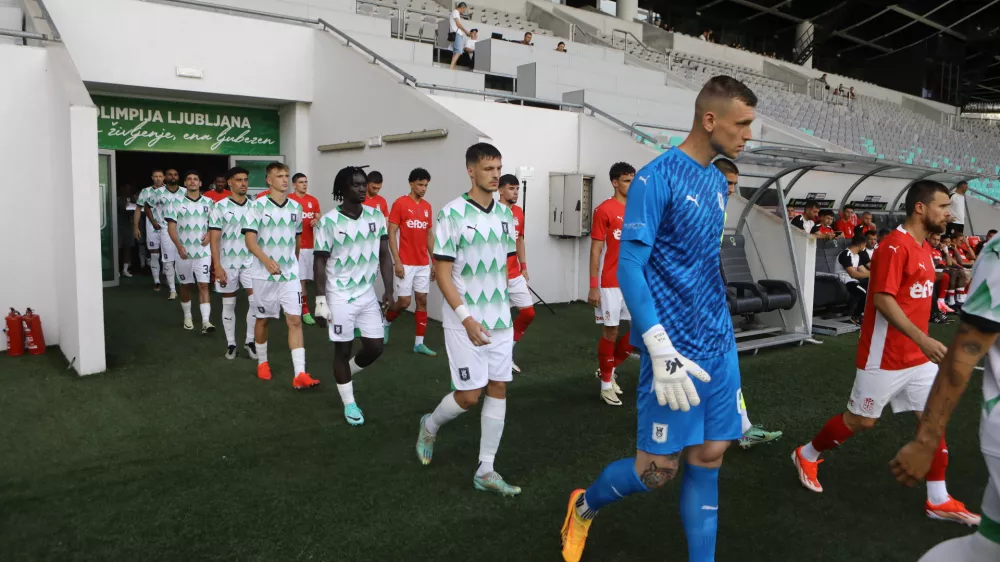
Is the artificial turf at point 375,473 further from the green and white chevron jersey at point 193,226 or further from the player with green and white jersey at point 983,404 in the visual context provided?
the green and white chevron jersey at point 193,226

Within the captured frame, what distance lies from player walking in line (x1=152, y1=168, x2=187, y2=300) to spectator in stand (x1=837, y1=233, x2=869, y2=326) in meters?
9.00

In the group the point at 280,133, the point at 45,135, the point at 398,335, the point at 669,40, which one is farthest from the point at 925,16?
the point at 45,135

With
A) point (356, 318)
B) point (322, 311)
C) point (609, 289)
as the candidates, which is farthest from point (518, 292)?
point (322, 311)

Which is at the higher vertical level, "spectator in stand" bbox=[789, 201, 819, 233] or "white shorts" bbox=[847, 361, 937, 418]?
"spectator in stand" bbox=[789, 201, 819, 233]

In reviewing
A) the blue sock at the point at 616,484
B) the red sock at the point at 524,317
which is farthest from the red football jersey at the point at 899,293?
the red sock at the point at 524,317

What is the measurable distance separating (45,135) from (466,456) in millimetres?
5927

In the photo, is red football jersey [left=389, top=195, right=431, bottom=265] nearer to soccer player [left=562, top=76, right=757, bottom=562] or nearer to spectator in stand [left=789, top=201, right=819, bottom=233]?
soccer player [left=562, top=76, right=757, bottom=562]

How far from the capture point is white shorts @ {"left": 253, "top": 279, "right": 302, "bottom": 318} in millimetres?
6203

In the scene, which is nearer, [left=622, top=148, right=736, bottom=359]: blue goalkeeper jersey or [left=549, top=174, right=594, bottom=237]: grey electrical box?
[left=622, top=148, right=736, bottom=359]: blue goalkeeper jersey

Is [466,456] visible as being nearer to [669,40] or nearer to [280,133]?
[280,133]

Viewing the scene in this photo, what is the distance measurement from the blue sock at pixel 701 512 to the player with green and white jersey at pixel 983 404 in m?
0.80

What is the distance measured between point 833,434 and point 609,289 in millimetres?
2389

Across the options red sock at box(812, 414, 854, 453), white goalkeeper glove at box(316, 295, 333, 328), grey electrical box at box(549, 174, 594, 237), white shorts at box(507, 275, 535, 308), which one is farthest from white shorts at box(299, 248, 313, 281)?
red sock at box(812, 414, 854, 453)

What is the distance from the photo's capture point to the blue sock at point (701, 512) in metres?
2.73
